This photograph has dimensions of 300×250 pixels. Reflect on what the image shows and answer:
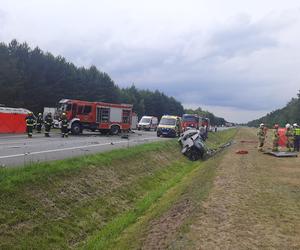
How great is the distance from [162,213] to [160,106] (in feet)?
478

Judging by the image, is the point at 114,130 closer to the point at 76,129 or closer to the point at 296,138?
the point at 76,129

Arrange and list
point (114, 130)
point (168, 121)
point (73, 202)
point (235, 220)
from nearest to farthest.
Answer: point (235, 220), point (73, 202), point (114, 130), point (168, 121)

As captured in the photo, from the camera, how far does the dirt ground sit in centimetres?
924

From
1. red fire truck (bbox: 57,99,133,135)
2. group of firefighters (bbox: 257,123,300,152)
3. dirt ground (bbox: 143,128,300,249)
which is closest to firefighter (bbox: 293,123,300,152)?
group of firefighters (bbox: 257,123,300,152)

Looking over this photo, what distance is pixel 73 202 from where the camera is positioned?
13586 millimetres

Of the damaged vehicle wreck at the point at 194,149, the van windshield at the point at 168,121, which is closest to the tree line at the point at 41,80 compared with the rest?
the van windshield at the point at 168,121

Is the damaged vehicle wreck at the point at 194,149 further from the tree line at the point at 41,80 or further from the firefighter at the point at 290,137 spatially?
the tree line at the point at 41,80

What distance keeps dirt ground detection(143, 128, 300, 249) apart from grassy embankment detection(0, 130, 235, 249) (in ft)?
4.93

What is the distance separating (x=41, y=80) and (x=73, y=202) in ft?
219

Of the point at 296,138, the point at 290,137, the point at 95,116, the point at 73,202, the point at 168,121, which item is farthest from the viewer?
the point at 168,121

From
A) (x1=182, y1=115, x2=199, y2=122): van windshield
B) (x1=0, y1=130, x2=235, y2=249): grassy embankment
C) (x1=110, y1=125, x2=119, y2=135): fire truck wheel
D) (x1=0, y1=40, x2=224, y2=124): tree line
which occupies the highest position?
(x1=0, y1=40, x2=224, y2=124): tree line

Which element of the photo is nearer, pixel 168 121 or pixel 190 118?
pixel 168 121

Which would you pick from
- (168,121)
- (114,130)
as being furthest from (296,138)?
(168,121)

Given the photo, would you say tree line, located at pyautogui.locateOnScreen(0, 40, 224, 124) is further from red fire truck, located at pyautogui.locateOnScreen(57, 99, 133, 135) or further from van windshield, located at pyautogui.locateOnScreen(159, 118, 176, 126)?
red fire truck, located at pyautogui.locateOnScreen(57, 99, 133, 135)
